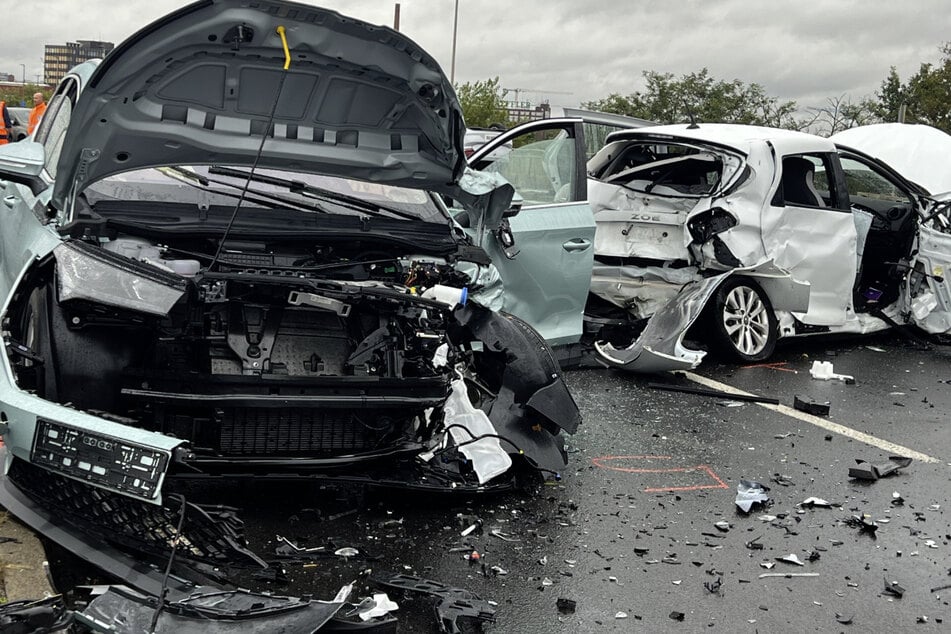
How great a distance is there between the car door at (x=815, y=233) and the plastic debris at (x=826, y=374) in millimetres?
545

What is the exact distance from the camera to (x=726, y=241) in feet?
26.6

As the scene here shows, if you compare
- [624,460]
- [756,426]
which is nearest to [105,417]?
[624,460]

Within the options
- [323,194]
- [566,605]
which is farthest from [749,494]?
[323,194]

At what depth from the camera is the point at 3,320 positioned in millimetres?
3824

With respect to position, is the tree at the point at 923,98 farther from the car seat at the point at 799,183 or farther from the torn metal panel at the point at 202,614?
the torn metal panel at the point at 202,614

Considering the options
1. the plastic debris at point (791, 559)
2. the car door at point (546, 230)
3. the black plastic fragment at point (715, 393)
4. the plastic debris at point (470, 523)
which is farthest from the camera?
the black plastic fragment at point (715, 393)

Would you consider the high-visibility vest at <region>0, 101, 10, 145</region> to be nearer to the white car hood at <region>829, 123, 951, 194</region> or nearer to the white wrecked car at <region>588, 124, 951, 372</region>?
→ the white wrecked car at <region>588, 124, 951, 372</region>

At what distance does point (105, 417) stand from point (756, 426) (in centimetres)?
453

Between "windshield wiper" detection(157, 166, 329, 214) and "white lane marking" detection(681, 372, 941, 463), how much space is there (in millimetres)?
3917

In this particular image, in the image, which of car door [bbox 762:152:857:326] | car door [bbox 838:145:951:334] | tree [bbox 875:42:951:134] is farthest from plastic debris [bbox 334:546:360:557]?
tree [bbox 875:42:951:134]

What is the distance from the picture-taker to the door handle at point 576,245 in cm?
712

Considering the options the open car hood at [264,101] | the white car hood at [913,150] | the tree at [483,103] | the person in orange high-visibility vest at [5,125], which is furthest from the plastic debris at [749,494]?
the tree at [483,103]

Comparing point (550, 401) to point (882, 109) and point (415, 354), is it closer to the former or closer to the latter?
point (415, 354)

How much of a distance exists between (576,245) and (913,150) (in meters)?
4.99
